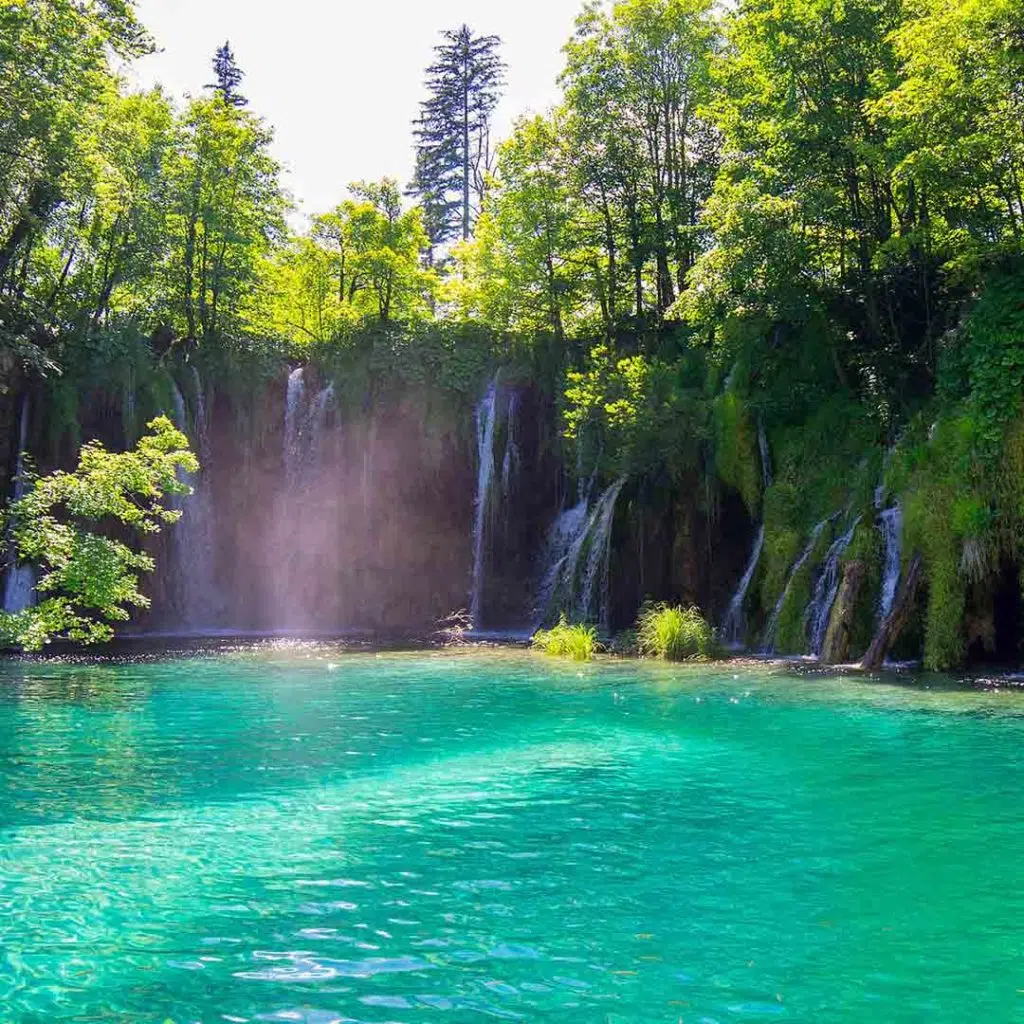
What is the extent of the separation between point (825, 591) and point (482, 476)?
42.1ft

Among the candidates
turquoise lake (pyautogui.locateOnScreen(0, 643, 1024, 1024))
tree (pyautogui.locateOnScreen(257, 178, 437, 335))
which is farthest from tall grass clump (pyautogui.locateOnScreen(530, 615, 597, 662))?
tree (pyautogui.locateOnScreen(257, 178, 437, 335))

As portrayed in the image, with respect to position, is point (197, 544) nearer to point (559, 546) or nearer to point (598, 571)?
point (559, 546)

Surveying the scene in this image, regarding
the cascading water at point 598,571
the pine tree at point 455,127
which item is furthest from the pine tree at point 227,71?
the cascading water at point 598,571

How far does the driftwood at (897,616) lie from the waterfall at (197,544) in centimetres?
1937

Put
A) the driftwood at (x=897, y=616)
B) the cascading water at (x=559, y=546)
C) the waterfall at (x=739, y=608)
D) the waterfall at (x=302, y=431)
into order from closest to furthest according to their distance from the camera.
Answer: the driftwood at (x=897, y=616), the waterfall at (x=739, y=608), the cascading water at (x=559, y=546), the waterfall at (x=302, y=431)

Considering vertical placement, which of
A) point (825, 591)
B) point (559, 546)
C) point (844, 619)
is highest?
point (559, 546)

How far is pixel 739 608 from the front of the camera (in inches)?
772

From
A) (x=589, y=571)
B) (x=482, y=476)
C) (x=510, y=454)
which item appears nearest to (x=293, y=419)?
(x=482, y=476)

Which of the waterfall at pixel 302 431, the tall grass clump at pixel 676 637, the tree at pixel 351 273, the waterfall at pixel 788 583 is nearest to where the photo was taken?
the waterfall at pixel 788 583

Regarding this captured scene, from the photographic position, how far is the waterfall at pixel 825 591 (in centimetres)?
1697

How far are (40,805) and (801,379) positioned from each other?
60.3 ft

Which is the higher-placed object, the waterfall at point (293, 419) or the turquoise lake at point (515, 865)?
the waterfall at point (293, 419)

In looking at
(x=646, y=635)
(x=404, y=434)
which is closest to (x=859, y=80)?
(x=646, y=635)

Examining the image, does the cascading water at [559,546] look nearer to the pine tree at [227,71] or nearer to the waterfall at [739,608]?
the waterfall at [739,608]
